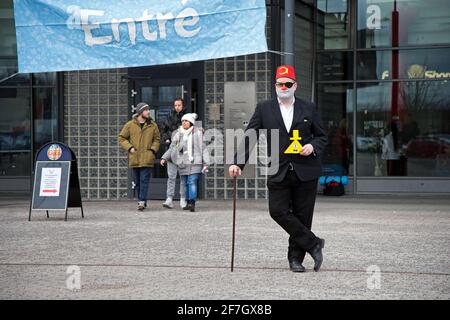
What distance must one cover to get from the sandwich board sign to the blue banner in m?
1.37

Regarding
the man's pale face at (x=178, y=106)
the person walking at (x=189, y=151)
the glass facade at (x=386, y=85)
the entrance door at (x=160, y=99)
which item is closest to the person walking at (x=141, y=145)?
the person walking at (x=189, y=151)

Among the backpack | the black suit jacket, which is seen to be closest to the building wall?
the backpack

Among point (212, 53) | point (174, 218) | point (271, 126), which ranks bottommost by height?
point (174, 218)

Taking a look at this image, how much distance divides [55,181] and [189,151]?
2.55m

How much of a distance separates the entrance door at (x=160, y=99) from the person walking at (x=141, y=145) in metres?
1.87

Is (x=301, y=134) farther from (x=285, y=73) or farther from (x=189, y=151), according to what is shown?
(x=189, y=151)

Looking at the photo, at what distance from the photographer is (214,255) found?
964 cm

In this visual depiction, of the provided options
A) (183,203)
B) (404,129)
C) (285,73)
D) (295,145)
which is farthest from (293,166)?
(404,129)

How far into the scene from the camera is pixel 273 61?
16734mm
